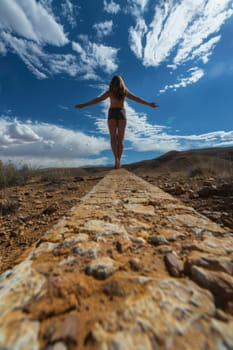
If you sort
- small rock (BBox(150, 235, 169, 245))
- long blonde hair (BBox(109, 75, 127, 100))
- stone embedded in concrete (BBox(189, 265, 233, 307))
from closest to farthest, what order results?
1. stone embedded in concrete (BBox(189, 265, 233, 307))
2. small rock (BBox(150, 235, 169, 245))
3. long blonde hair (BBox(109, 75, 127, 100))

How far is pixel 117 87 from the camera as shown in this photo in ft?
16.3

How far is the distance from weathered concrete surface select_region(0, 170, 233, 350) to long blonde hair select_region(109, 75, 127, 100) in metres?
4.78

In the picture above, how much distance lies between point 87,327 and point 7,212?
8.03 ft

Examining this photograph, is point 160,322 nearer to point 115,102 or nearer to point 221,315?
point 221,315

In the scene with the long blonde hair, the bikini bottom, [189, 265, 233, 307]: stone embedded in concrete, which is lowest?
[189, 265, 233, 307]: stone embedded in concrete

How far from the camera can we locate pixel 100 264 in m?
0.73

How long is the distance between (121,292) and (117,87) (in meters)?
5.27

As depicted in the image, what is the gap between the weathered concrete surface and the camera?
0.43 metres

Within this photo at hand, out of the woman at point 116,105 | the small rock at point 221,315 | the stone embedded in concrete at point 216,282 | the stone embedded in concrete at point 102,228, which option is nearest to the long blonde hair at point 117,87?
the woman at point 116,105

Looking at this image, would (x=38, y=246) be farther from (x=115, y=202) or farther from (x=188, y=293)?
(x=115, y=202)

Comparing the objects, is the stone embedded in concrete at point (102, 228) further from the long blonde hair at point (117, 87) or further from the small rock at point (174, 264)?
the long blonde hair at point (117, 87)

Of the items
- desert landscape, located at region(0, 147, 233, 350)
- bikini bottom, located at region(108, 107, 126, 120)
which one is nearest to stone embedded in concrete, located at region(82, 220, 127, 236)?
desert landscape, located at region(0, 147, 233, 350)

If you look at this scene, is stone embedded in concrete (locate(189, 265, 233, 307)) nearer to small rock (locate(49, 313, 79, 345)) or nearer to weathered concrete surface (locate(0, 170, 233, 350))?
weathered concrete surface (locate(0, 170, 233, 350))

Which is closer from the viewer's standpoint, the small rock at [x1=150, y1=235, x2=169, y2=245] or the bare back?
the small rock at [x1=150, y1=235, x2=169, y2=245]
